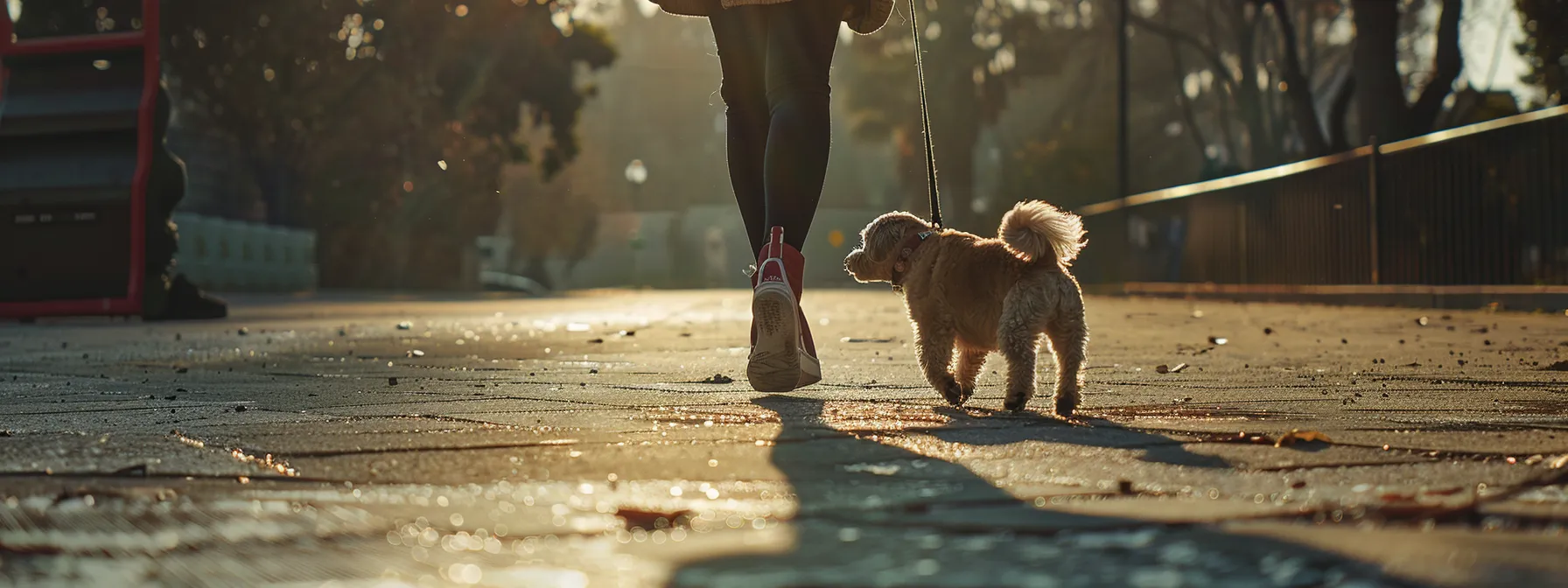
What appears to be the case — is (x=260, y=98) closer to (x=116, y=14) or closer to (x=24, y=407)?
(x=116, y=14)

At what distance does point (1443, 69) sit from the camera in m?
17.1

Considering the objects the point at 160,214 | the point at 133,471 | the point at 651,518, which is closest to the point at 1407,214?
the point at 160,214

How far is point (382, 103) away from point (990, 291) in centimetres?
2660

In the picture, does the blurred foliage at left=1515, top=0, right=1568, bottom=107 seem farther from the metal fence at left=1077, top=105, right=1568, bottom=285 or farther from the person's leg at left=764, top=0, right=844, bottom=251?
the person's leg at left=764, top=0, right=844, bottom=251

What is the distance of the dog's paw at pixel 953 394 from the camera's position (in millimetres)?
3932

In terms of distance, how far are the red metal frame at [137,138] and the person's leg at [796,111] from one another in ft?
22.5

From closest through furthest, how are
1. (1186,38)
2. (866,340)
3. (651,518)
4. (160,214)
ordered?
(651,518), (866,340), (160,214), (1186,38)

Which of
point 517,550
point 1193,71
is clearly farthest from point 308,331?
point 1193,71

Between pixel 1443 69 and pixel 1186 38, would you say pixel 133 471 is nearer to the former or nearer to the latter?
pixel 1443 69

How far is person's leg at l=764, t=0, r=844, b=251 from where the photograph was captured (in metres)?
4.15

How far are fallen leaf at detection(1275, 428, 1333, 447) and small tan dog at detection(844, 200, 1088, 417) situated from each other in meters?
0.86

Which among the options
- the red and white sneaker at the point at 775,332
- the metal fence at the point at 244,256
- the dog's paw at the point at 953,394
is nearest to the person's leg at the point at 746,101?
the red and white sneaker at the point at 775,332

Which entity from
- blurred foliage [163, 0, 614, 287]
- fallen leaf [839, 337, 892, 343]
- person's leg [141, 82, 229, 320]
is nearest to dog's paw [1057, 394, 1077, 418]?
fallen leaf [839, 337, 892, 343]

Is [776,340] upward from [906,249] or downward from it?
downward
